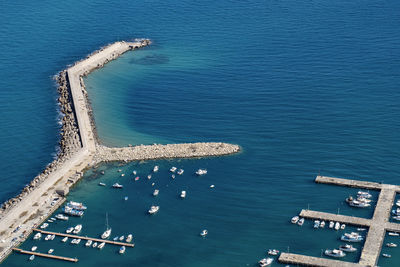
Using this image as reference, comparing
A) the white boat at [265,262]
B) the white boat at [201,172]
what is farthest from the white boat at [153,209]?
the white boat at [265,262]

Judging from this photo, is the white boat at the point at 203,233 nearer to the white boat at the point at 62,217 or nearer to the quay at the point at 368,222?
the quay at the point at 368,222

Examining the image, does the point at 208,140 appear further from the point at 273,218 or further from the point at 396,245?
the point at 396,245

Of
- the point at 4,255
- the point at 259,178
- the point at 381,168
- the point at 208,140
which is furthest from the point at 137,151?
the point at 381,168

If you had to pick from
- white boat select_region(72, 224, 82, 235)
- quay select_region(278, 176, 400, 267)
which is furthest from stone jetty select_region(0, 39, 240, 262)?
quay select_region(278, 176, 400, 267)

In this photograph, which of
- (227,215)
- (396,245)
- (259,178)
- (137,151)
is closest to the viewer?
(396,245)

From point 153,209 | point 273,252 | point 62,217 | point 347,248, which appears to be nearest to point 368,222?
point 347,248

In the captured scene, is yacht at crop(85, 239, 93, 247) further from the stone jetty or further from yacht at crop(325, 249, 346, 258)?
yacht at crop(325, 249, 346, 258)

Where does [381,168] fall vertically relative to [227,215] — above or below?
above

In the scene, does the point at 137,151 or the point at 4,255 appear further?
the point at 137,151
